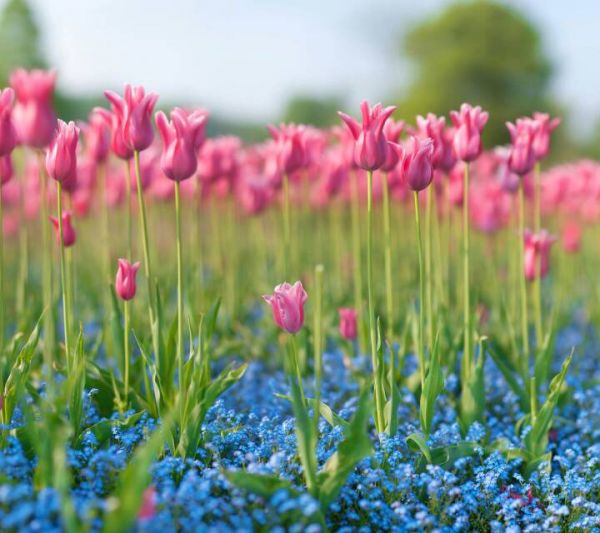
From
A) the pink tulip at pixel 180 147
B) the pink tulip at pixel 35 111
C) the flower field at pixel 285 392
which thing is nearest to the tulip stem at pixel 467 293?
the flower field at pixel 285 392

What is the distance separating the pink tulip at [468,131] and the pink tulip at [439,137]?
0.09 meters

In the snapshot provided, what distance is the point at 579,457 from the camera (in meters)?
3.81

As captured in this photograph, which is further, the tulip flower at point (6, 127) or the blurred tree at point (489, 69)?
the blurred tree at point (489, 69)

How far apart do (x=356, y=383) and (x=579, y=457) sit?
1.46 m

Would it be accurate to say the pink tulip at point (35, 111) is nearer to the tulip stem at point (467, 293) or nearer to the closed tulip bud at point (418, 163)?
the closed tulip bud at point (418, 163)

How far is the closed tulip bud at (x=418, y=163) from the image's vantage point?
3.33 m

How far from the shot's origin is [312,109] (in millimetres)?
59938

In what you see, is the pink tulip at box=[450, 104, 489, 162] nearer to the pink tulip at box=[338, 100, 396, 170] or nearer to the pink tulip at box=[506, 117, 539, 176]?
the pink tulip at box=[506, 117, 539, 176]

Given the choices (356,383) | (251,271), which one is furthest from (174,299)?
(356,383)

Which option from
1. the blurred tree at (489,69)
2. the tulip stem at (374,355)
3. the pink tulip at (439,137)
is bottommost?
the tulip stem at (374,355)

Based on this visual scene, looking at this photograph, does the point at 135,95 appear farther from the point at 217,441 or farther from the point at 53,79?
the point at 217,441

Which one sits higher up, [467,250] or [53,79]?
[53,79]

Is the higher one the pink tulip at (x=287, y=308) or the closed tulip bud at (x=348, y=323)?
A: the closed tulip bud at (x=348, y=323)

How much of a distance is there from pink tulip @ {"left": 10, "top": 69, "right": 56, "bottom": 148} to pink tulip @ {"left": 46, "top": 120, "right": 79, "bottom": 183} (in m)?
0.44
